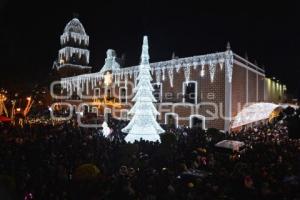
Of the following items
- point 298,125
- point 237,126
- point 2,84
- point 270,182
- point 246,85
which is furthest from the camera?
point 246,85

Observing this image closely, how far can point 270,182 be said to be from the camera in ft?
31.8

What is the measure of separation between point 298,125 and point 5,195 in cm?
751

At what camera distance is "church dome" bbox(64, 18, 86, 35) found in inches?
2231

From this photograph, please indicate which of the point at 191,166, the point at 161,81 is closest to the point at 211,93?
the point at 161,81

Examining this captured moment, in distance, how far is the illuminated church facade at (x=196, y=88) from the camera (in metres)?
25.8

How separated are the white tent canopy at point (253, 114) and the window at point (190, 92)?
3.88 m

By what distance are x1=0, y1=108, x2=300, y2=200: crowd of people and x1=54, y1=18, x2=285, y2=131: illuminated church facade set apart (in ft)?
30.8

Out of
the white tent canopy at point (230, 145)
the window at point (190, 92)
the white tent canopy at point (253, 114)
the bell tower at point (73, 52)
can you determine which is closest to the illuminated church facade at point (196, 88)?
the window at point (190, 92)

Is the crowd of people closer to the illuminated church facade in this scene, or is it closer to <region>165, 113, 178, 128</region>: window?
the illuminated church facade

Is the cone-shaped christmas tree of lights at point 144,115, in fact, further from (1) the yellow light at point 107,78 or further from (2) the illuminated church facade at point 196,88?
(1) the yellow light at point 107,78

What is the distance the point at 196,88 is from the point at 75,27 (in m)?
36.5

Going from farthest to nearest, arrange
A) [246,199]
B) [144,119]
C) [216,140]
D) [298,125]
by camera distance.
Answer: [144,119] → [216,140] → [246,199] → [298,125]

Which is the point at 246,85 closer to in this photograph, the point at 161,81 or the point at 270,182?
the point at 161,81

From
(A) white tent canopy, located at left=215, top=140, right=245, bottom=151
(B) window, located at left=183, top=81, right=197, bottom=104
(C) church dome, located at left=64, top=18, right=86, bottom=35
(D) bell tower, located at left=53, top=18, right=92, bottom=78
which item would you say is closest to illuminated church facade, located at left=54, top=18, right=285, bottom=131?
(B) window, located at left=183, top=81, right=197, bottom=104
